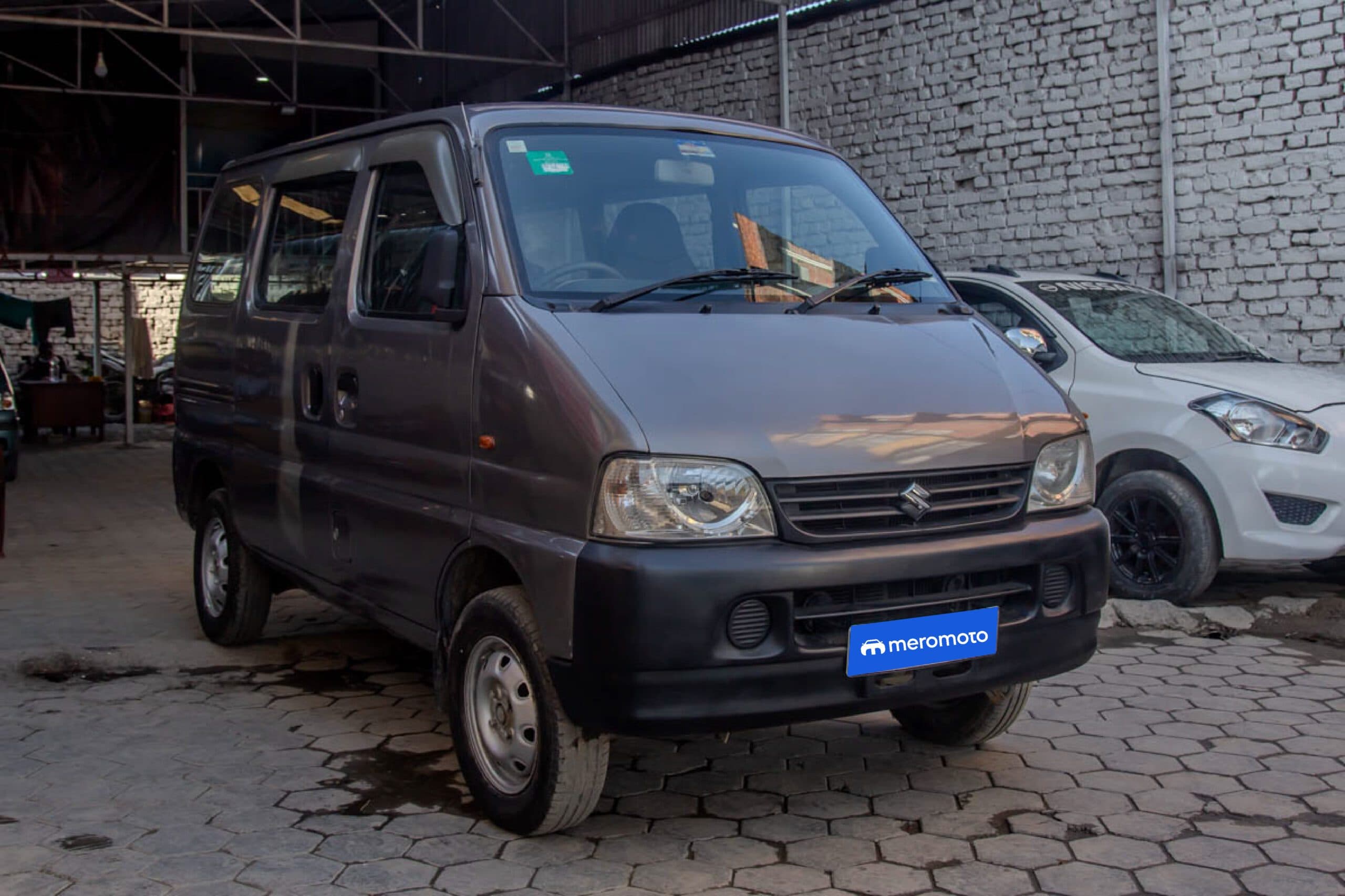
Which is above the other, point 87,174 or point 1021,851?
point 87,174

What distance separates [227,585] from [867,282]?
3.27 meters

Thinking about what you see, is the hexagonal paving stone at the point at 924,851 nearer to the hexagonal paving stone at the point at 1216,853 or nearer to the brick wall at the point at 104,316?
the hexagonal paving stone at the point at 1216,853

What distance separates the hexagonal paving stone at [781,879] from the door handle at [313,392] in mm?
2275

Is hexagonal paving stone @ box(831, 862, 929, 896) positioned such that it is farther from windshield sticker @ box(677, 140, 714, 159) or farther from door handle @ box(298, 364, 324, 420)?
door handle @ box(298, 364, 324, 420)

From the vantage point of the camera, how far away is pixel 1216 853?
356 centimetres

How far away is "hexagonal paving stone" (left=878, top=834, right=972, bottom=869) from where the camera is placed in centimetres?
353

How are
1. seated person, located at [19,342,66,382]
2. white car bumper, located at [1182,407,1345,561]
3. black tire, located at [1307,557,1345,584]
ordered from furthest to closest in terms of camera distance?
1. seated person, located at [19,342,66,382]
2. black tire, located at [1307,557,1345,584]
3. white car bumper, located at [1182,407,1345,561]

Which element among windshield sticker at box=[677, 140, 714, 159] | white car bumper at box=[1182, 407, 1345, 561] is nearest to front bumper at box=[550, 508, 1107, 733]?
windshield sticker at box=[677, 140, 714, 159]

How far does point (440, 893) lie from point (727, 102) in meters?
13.3

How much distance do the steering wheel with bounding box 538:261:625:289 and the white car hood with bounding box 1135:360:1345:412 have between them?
387 centimetres

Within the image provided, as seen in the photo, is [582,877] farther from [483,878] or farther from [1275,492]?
[1275,492]

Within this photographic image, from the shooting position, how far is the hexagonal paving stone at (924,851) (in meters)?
3.53

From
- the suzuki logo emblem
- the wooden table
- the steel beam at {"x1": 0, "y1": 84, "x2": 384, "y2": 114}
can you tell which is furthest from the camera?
the wooden table

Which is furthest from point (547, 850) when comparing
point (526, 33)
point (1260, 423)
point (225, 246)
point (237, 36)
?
point (526, 33)
